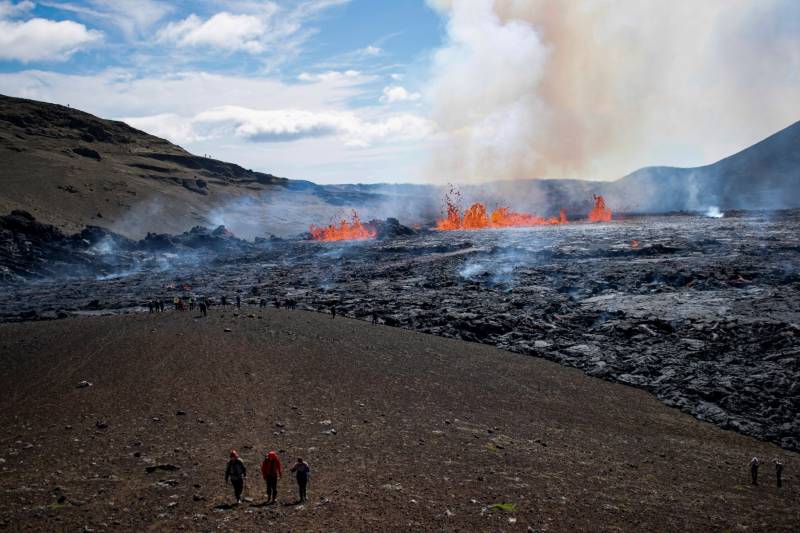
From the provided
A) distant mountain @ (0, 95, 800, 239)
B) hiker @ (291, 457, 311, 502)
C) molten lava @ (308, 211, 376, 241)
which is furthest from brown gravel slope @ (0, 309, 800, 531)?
distant mountain @ (0, 95, 800, 239)

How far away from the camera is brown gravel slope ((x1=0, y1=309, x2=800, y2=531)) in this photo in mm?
12930

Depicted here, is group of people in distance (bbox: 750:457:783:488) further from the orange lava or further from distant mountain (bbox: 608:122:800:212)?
distant mountain (bbox: 608:122:800:212)

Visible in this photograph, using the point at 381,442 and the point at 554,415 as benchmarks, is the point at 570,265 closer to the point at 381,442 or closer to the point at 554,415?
the point at 554,415

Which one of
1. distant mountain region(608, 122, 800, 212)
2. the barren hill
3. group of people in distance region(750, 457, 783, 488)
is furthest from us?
distant mountain region(608, 122, 800, 212)

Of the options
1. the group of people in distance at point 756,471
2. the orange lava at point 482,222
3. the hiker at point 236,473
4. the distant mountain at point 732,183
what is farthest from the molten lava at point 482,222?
the hiker at point 236,473

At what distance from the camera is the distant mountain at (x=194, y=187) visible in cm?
10369

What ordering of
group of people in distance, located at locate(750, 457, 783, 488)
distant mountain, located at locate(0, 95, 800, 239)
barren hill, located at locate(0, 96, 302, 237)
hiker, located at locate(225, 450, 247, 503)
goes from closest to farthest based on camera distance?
hiker, located at locate(225, 450, 247, 503) < group of people in distance, located at locate(750, 457, 783, 488) < barren hill, located at locate(0, 96, 302, 237) < distant mountain, located at locate(0, 95, 800, 239)

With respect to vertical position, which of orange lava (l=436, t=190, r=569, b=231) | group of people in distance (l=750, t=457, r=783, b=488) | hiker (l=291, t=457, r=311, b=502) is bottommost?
group of people in distance (l=750, t=457, r=783, b=488)

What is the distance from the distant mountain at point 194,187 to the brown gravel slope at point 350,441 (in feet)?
249

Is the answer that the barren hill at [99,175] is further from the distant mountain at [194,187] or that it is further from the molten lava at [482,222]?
the molten lava at [482,222]

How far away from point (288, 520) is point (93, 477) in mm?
5515

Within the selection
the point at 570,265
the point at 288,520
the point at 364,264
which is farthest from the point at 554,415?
the point at 364,264

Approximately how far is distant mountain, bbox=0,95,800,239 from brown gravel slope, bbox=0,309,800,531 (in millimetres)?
75915

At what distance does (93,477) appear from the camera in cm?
1419
